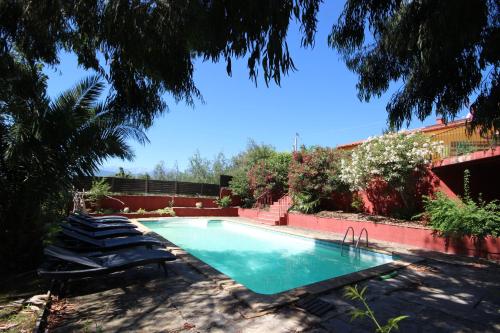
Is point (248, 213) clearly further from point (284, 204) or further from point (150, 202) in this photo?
point (150, 202)

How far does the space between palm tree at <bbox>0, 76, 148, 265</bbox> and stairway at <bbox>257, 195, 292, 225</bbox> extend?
932cm

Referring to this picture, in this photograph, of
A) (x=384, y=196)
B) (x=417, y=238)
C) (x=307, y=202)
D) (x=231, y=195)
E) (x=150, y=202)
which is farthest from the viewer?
(x=231, y=195)

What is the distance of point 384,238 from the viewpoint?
963cm

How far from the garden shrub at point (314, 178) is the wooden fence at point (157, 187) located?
8.26 meters

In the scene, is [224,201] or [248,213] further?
[224,201]

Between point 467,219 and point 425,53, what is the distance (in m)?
5.65

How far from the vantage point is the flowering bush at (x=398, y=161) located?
9.80 m

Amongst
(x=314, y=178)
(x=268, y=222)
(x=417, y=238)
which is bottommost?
(x=268, y=222)

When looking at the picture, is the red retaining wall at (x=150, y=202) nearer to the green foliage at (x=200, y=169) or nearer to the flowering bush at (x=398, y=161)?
the flowering bush at (x=398, y=161)

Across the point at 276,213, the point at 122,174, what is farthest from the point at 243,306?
the point at 122,174

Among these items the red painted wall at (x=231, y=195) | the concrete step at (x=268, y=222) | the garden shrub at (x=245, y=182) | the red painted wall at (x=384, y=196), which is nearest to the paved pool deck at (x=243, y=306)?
the red painted wall at (x=384, y=196)

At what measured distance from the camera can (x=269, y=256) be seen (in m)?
9.38

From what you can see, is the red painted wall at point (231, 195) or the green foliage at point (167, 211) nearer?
the green foliage at point (167, 211)

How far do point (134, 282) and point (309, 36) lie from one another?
4502 millimetres
